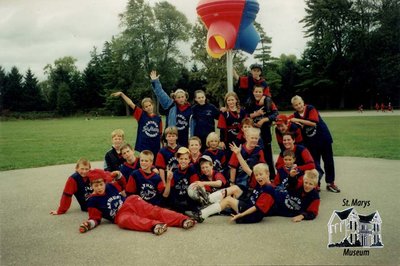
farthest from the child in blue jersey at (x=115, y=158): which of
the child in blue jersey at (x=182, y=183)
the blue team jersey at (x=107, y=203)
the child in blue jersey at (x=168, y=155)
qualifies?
the blue team jersey at (x=107, y=203)

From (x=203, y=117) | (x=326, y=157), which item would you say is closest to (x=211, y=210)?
(x=203, y=117)

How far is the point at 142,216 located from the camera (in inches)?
194

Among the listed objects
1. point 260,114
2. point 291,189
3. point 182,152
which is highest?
point 260,114

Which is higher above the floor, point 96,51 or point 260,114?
point 96,51

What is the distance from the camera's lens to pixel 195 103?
736cm

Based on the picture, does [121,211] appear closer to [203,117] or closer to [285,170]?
[285,170]

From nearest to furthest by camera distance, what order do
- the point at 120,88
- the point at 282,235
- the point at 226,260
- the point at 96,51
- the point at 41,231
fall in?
the point at 226,260
the point at 282,235
the point at 41,231
the point at 120,88
the point at 96,51

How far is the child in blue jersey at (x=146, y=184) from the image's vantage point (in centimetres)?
544

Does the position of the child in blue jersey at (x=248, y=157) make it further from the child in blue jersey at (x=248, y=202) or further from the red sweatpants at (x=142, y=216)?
the red sweatpants at (x=142, y=216)

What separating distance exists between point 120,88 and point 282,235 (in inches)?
1841

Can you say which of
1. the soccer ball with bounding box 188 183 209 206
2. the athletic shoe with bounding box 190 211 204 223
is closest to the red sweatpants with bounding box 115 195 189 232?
the athletic shoe with bounding box 190 211 204 223

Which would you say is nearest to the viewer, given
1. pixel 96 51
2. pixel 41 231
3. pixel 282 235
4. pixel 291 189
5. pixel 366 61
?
pixel 282 235

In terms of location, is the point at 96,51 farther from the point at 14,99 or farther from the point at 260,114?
the point at 260,114

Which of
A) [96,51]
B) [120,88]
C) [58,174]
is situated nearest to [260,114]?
[58,174]
